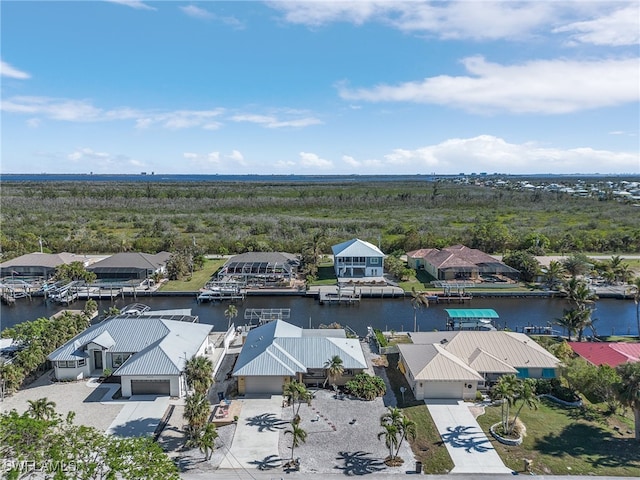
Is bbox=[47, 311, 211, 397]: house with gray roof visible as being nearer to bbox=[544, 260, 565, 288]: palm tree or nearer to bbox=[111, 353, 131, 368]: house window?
bbox=[111, 353, 131, 368]: house window

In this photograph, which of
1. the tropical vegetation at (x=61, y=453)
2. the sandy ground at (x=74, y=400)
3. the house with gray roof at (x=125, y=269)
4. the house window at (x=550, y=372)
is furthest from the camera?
the house with gray roof at (x=125, y=269)

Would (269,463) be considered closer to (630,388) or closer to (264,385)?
(264,385)

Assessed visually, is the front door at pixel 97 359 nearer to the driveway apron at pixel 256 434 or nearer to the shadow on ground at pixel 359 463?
the driveway apron at pixel 256 434

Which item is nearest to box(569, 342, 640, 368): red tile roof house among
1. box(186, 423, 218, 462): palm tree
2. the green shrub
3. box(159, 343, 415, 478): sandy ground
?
the green shrub

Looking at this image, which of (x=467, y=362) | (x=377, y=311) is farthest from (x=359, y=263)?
(x=467, y=362)

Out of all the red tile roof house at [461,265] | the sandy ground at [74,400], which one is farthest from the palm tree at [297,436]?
the red tile roof house at [461,265]

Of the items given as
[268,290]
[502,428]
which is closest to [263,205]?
[268,290]
